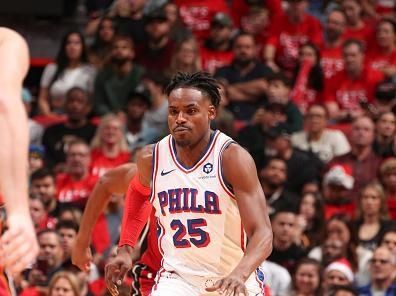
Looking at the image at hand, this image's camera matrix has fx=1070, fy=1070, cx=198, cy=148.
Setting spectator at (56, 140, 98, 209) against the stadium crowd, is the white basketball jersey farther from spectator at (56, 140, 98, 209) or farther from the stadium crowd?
spectator at (56, 140, 98, 209)

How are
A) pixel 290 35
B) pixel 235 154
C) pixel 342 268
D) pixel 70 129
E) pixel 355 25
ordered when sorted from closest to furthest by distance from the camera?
1. pixel 235 154
2. pixel 342 268
3. pixel 70 129
4. pixel 290 35
5. pixel 355 25

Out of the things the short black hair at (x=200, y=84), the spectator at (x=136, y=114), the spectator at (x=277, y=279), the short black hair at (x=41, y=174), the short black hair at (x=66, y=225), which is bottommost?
the spectator at (x=277, y=279)

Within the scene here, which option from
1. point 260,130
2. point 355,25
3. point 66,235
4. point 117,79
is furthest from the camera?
point 355,25

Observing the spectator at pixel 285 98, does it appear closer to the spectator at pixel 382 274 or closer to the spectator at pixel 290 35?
the spectator at pixel 290 35

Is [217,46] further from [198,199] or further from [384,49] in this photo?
[198,199]

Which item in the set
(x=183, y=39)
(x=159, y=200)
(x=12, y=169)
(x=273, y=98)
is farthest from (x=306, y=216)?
(x=12, y=169)

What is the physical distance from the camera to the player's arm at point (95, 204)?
21.4ft

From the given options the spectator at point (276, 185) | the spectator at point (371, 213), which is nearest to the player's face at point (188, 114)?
the spectator at point (371, 213)

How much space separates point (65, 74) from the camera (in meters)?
11.9

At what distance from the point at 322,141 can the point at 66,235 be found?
3.05 m

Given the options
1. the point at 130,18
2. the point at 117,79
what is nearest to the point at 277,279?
the point at 117,79

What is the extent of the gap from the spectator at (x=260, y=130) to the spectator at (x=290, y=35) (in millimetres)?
1508

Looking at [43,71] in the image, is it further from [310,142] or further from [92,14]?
[310,142]

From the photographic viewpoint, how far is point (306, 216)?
9.92m
